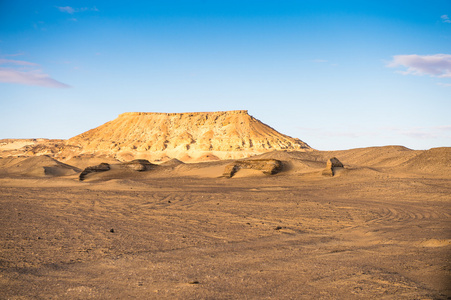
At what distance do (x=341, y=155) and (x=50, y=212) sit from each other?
36.3 m

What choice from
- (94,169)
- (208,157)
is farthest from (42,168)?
(208,157)

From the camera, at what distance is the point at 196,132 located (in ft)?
299

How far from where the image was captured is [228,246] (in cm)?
820

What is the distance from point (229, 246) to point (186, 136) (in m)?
79.7

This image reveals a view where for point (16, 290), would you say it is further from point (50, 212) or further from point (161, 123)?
point (161, 123)

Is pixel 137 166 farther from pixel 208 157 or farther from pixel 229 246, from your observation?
pixel 208 157

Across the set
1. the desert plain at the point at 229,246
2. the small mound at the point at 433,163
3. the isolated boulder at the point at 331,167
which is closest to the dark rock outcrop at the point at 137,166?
the isolated boulder at the point at 331,167

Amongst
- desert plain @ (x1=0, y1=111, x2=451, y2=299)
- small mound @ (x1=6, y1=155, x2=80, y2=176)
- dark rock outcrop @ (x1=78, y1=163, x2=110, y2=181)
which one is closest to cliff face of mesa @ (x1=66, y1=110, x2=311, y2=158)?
small mound @ (x1=6, y1=155, x2=80, y2=176)

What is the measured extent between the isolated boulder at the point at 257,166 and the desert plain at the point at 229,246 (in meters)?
11.6

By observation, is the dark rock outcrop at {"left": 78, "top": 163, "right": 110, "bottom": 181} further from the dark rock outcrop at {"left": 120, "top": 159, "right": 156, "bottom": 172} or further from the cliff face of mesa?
the cliff face of mesa

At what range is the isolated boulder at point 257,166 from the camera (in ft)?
100

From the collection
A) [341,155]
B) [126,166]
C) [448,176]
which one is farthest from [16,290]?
[341,155]

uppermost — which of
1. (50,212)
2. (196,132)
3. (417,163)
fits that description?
(196,132)

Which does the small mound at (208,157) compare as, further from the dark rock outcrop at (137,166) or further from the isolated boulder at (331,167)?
the isolated boulder at (331,167)
